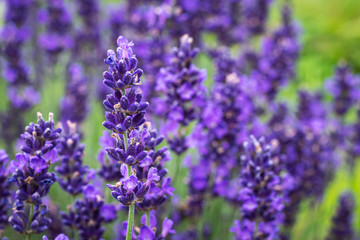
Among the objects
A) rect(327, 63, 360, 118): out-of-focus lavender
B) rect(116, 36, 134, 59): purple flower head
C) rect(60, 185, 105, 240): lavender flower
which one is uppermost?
rect(327, 63, 360, 118): out-of-focus lavender

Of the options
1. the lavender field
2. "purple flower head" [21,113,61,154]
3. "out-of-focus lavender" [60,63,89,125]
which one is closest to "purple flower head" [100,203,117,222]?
the lavender field

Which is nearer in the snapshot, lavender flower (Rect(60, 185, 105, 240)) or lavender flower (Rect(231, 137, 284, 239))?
lavender flower (Rect(60, 185, 105, 240))

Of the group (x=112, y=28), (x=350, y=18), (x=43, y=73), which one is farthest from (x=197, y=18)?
(x=350, y=18)

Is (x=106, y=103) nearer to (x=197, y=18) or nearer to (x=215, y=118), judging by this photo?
(x=215, y=118)

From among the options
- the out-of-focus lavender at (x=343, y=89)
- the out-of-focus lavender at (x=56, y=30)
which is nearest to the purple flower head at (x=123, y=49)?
the out-of-focus lavender at (x=343, y=89)

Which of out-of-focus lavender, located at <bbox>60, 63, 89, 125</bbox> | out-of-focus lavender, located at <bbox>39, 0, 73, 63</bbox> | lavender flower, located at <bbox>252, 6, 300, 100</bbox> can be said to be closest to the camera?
out-of-focus lavender, located at <bbox>60, 63, 89, 125</bbox>

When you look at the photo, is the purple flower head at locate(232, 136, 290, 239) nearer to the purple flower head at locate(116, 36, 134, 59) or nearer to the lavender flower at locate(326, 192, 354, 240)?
the purple flower head at locate(116, 36, 134, 59)
